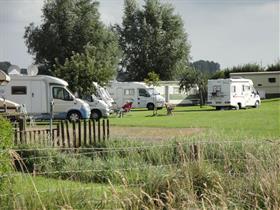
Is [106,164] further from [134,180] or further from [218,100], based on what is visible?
[218,100]

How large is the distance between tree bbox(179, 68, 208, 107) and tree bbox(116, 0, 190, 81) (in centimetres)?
947

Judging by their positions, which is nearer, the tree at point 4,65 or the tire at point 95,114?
the tire at point 95,114

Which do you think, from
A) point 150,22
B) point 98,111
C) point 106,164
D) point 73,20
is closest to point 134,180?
point 106,164

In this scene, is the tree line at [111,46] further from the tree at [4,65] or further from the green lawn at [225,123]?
the green lawn at [225,123]

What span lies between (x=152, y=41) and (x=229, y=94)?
77.9 ft

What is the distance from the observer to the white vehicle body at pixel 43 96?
2759 cm

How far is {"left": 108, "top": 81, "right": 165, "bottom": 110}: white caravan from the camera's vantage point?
143 ft

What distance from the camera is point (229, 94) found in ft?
130

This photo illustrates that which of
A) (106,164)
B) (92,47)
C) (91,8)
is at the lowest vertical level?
(106,164)

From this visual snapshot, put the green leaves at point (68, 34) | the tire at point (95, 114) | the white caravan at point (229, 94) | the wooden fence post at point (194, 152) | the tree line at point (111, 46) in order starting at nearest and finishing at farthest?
the wooden fence post at point (194, 152), the tire at point (95, 114), the tree line at point (111, 46), the white caravan at point (229, 94), the green leaves at point (68, 34)

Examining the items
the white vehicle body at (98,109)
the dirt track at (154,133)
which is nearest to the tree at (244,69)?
the white vehicle body at (98,109)

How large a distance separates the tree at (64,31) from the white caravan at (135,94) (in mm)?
5364

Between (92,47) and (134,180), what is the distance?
39.5 metres

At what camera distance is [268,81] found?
2191 inches
